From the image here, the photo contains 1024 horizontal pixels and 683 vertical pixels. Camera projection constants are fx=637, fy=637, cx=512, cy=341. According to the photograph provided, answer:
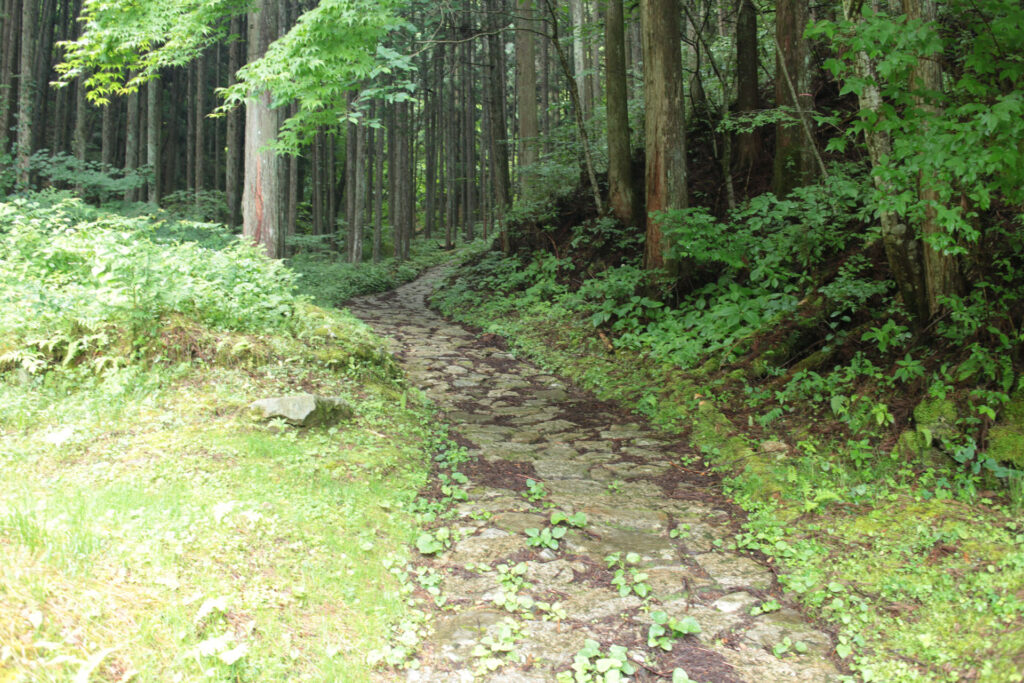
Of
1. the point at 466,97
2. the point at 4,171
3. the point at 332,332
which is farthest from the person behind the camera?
the point at 466,97

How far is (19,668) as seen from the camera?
7.00ft

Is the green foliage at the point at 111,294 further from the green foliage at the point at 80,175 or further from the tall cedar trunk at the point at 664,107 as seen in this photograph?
the green foliage at the point at 80,175

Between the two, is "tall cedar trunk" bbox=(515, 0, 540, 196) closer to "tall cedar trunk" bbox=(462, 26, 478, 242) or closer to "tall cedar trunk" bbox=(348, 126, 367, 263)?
"tall cedar trunk" bbox=(348, 126, 367, 263)

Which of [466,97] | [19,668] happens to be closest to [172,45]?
[19,668]

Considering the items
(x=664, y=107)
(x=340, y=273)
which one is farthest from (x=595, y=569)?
(x=340, y=273)

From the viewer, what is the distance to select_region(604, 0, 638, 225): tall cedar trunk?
449 inches

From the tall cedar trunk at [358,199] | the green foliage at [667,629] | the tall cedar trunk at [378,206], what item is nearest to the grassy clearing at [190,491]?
the green foliage at [667,629]

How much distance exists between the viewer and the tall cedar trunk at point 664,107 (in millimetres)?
8531

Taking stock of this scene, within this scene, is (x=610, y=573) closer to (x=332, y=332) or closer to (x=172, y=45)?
(x=332, y=332)

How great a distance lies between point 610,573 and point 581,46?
1719cm

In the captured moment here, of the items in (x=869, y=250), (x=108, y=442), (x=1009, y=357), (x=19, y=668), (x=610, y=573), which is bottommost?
(x=610, y=573)

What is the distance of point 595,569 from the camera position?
3.68 m

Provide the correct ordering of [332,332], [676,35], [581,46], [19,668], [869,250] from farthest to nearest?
[581,46], [676,35], [332,332], [869,250], [19,668]

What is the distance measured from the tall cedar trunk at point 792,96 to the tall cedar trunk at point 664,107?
5.43ft
